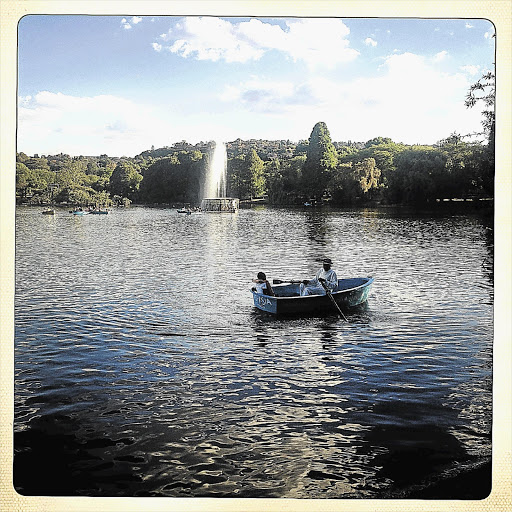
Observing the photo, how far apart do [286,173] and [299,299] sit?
0.88 m

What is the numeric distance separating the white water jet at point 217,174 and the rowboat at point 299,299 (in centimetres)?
79

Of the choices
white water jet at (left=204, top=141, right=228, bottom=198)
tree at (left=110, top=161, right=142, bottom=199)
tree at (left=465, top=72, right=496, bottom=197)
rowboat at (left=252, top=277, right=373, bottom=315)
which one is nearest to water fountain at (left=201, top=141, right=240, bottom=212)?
white water jet at (left=204, top=141, right=228, bottom=198)

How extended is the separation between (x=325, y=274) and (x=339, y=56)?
4.67ft

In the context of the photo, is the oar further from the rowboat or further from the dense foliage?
the dense foliage

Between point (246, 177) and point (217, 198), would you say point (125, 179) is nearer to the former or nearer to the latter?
point (217, 198)

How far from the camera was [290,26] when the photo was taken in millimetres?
3992

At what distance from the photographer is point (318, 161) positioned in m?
4.48

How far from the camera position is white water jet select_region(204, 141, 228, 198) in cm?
442

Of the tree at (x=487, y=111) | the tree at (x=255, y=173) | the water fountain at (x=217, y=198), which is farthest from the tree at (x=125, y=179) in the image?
the tree at (x=487, y=111)

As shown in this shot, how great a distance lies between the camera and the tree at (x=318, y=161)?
14.2ft

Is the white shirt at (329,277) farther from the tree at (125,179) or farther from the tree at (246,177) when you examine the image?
the tree at (125,179)

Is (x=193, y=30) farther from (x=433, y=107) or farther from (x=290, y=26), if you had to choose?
(x=433, y=107)

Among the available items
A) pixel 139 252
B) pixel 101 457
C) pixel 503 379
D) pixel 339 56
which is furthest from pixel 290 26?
pixel 101 457

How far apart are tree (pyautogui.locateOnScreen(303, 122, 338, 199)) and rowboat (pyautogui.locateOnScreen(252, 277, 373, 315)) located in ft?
2.17
